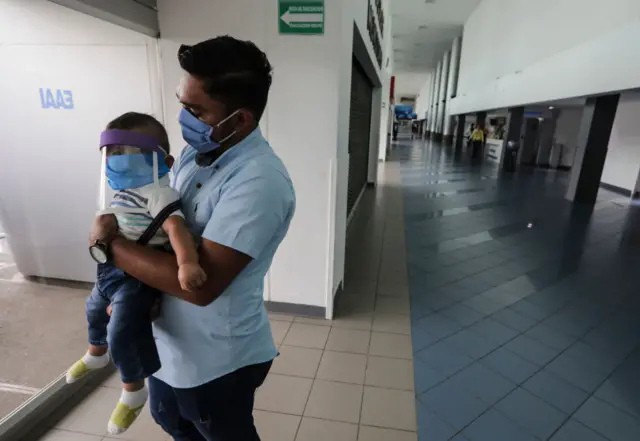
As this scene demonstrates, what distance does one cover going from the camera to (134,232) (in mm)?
1069

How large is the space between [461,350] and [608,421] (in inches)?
36.1

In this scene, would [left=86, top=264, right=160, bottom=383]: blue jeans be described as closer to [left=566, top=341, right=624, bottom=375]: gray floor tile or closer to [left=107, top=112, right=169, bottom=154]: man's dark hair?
[left=107, top=112, right=169, bottom=154]: man's dark hair

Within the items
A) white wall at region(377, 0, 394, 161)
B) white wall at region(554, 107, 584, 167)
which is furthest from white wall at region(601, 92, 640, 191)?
white wall at region(377, 0, 394, 161)

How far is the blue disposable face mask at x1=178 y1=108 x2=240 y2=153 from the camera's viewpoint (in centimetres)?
99

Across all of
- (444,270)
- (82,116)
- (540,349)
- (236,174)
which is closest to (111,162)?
(236,174)

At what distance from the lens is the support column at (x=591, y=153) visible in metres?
8.16

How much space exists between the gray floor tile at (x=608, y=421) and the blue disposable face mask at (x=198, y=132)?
262 cm

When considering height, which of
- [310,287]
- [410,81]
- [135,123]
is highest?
[410,81]

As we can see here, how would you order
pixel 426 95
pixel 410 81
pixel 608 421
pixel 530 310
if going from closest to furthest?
pixel 608 421 < pixel 530 310 < pixel 426 95 < pixel 410 81

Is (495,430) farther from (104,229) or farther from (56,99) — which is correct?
(56,99)

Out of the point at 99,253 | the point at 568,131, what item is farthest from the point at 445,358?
the point at 568,131

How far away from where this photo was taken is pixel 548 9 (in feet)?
28.0

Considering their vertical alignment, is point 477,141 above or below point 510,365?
above

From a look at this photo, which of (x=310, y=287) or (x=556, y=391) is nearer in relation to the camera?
(x=556, y=391)
